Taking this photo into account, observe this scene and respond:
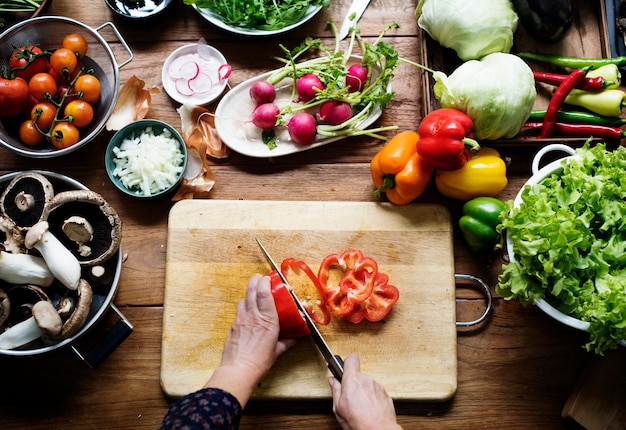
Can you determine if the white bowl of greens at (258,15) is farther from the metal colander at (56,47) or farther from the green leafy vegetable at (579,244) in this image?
the green leafy vegetable at (579,244)

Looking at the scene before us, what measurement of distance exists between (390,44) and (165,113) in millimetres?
797

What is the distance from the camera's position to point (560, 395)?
176 centimetres

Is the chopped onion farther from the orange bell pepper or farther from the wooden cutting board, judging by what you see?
the orange bell pepper

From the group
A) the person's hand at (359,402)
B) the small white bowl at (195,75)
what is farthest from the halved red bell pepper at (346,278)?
the small white bowl at (195,75)

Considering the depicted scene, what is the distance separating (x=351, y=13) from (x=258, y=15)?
1.08 feet

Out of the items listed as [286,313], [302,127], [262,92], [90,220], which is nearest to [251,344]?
[286,313]

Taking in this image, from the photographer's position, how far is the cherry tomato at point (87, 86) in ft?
5.71

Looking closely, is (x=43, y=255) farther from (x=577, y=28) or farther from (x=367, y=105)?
(x=577, y=28)

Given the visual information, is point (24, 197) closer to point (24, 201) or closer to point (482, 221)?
point (24, 201)

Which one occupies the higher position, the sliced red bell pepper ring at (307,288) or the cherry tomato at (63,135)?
the cherry tomato at (63,135)

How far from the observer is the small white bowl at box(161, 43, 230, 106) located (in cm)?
187

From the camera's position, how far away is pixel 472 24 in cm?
173

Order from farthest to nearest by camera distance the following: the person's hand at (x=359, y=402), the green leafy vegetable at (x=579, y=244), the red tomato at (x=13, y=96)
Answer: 1. the red tomato at (x=13, y=96)
2. the person's hand at (x=359, y=402)
3. the green leafy vegetable at (x=579, y=244)

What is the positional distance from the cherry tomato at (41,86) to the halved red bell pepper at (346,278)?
1.00 metres
